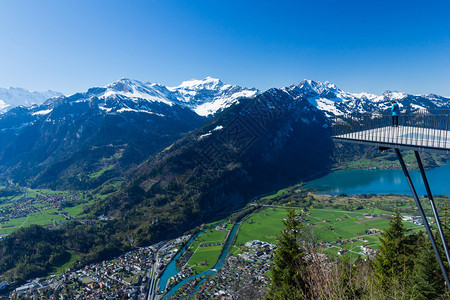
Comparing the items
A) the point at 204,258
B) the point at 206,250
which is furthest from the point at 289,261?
the point at 206,250

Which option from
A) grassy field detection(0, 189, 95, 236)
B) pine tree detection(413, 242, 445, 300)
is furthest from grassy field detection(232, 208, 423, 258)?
grassy field detection(0, 189, 95, 236)

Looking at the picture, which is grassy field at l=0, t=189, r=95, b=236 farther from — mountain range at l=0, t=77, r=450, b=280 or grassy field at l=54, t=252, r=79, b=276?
grassy field at l=54, t=252, r=79, b=276

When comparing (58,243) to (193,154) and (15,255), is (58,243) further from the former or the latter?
(193,154)

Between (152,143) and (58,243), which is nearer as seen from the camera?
(58,243)

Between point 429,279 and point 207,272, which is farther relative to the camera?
point 207,272

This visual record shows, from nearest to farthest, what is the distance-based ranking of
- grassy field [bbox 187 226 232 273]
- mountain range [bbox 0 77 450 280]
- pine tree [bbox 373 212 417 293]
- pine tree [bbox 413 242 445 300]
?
pine tree [bbox 413 242 445 300]
pine tree [bbox 373 212 417 293]
grassy field [bbox 187 226 232 273]
mountain range [bbox 0 77 450 280]

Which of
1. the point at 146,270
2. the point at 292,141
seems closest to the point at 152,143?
the point at 292,141

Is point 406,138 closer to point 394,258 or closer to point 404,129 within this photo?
point 404,129
